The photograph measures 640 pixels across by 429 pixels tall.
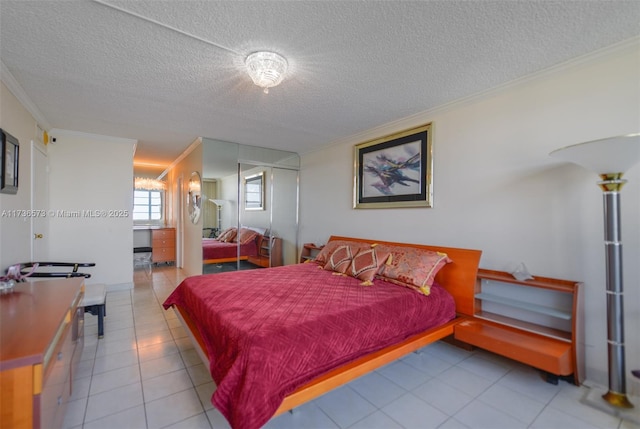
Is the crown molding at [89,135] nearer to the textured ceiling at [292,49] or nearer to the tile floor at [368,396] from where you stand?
the textured ceiling at [292,49]

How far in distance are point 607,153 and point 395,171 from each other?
2.03 meters

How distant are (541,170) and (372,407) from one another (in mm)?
2363

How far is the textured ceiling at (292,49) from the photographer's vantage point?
1.64m

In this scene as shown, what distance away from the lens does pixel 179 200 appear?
20.3ft

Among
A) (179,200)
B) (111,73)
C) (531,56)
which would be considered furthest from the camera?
(179,200)

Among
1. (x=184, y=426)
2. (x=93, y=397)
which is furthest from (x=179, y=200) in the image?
(x=184, y=426)

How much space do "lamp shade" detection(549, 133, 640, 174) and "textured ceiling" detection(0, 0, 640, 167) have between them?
800 mm

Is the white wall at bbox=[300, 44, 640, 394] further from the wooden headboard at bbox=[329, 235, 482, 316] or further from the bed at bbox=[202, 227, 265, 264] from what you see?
the bed at bbox=[202, 227, 265, 264]

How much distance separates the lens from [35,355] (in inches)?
43.1

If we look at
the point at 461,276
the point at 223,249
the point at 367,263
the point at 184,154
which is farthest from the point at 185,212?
the point at 461,276

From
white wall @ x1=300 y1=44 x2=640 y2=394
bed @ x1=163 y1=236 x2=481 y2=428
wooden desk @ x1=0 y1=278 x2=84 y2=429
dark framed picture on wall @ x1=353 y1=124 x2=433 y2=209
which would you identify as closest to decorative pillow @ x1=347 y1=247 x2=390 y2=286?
bed @ x1=163 y1=236 x2=481 y2=428

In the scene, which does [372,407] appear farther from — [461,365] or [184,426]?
[184,426]

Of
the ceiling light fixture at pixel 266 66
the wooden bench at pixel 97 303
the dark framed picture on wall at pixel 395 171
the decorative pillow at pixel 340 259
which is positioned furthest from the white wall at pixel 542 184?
the wooden bench at pixel 97 303

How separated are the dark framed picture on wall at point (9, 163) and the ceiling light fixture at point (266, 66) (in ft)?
7.25
